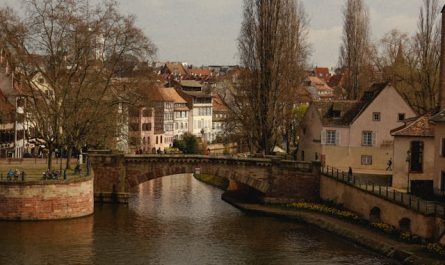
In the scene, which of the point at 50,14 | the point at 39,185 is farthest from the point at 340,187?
the point at 50,14

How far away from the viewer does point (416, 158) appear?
201 feet

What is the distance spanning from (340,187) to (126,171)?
19.3 meters

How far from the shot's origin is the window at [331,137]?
72.9 m

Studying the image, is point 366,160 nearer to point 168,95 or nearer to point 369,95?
point 369,95

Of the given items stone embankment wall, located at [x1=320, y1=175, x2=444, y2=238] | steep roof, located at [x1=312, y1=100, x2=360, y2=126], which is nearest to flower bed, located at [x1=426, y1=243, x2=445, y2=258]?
stone embankment wall, located at [x1=320, y1=175, x2=444, y2=238]

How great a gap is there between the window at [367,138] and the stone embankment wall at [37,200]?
1087 inches

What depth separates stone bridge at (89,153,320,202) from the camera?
2635 inches

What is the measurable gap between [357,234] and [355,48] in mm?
49882

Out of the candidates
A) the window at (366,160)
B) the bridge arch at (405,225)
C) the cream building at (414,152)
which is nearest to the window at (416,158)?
the cream building at (414,152)

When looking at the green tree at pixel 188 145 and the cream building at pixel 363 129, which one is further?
the green tree at pixel 188 145

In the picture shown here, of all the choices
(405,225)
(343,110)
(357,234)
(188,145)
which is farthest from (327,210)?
(188,145)

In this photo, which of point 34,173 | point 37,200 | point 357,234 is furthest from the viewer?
point 34,173

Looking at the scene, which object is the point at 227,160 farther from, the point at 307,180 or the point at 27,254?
the point at 27,254

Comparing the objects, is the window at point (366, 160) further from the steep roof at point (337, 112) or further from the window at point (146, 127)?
the window at point (146, 127)
